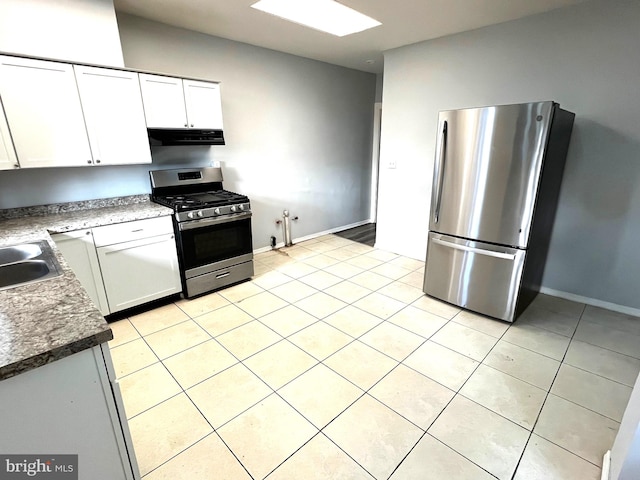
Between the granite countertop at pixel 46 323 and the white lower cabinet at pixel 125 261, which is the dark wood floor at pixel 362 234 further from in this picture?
the granite countertop at pixel 46 323

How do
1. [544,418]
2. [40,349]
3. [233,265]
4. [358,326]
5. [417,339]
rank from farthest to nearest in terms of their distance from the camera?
[233,265]
[358,326]
[417,339]
[544,418]
[40,349]

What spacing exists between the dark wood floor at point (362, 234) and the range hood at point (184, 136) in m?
2.58

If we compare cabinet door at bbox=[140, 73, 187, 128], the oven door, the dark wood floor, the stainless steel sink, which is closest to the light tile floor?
the oven door

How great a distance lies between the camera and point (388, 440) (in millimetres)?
1599

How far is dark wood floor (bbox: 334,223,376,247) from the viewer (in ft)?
16.0

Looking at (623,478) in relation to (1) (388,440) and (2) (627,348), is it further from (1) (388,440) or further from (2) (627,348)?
(2) (627,348)

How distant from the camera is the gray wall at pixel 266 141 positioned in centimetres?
282

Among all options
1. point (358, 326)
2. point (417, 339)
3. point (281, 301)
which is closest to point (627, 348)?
point (417, 339)

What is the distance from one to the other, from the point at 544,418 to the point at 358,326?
1.30m

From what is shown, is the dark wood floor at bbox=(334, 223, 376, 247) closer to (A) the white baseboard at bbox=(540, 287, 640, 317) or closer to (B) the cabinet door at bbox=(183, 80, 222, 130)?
(A) the white baseboard at bbox=(540, 287, 640, 317)

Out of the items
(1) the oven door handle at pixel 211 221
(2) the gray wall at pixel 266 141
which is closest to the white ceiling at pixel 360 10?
(2) the gray wall at pixel 266 141

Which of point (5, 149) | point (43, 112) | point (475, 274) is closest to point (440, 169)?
point (475, 274)

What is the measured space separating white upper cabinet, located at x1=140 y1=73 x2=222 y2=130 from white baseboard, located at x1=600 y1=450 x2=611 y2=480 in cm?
368

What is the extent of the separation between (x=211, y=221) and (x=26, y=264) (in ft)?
4.89
